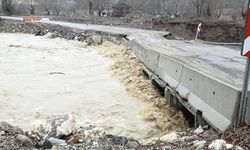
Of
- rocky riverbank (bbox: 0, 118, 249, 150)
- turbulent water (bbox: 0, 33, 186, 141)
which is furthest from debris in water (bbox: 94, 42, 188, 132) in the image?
rocky riverbank (bbox: 0, 118, 249, 150)

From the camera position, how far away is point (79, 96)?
12758 millimetres

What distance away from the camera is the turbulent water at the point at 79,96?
32.6ft

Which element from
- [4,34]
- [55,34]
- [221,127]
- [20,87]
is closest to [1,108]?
[20,87]

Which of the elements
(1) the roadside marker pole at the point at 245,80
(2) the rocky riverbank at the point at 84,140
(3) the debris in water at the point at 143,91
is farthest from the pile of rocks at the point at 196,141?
(3) the debris in water at the point at 143,91

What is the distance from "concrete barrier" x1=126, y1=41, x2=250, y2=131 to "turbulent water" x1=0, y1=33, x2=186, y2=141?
0.61 m

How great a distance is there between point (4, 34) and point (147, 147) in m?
29.0

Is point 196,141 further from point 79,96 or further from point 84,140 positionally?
point 79,96

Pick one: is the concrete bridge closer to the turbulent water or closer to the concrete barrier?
the concrete barrier

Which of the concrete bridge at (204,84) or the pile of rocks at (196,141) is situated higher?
the concrete bridge at (204,84)

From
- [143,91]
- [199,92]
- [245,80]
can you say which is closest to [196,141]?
[245,80]

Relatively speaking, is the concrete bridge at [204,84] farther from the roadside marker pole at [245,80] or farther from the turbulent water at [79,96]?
the turbulent water at [79,96]

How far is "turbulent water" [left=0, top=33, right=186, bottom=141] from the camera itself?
9.95 metres

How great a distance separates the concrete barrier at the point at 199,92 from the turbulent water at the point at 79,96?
2.00ft

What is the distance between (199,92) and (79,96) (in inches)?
203
